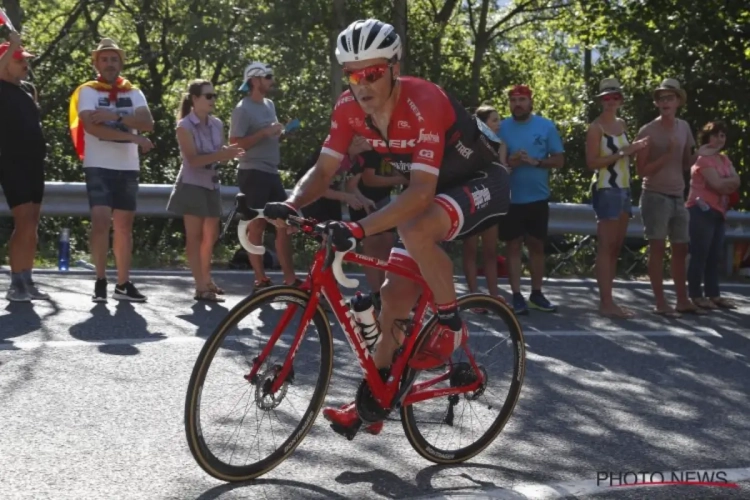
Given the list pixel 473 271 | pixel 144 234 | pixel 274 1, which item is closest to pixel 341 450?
pixel 473 271

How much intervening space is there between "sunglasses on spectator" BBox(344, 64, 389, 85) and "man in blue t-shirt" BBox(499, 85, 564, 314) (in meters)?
5.18

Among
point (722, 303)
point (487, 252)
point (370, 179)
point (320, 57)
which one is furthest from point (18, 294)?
point (320, 57)

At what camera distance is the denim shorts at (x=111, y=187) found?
9984 mm

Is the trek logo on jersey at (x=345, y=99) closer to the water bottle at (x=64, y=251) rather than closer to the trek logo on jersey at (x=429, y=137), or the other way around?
the trek logo on jersey at (x=429, y=137)

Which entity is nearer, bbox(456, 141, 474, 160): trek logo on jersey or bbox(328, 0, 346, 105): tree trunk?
bbox(456, 141, 474, 160): trek logo on jersey

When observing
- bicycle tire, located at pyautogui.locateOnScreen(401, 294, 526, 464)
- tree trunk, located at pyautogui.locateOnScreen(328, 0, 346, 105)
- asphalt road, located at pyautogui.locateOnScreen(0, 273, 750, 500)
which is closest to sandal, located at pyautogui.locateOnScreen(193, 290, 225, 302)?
asphalt road, located at pyautogui.locateOnScreen(0, 273, 750, 500)

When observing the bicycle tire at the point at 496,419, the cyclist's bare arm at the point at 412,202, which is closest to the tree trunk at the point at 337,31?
the bicycle tire at the point at 496,419

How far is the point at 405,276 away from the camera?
5766 millimetres

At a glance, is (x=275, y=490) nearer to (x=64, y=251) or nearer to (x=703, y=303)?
(x=703, y=303)

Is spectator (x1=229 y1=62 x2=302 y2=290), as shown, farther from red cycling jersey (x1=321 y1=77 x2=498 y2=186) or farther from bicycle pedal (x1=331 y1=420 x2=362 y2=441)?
bicycle pedal (x1=331 y1=420 x2=362 y2=441)

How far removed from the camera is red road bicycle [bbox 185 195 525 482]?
512 cm

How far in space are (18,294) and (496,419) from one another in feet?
15.3

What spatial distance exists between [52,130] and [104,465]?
72.4 feet

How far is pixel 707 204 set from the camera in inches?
439
